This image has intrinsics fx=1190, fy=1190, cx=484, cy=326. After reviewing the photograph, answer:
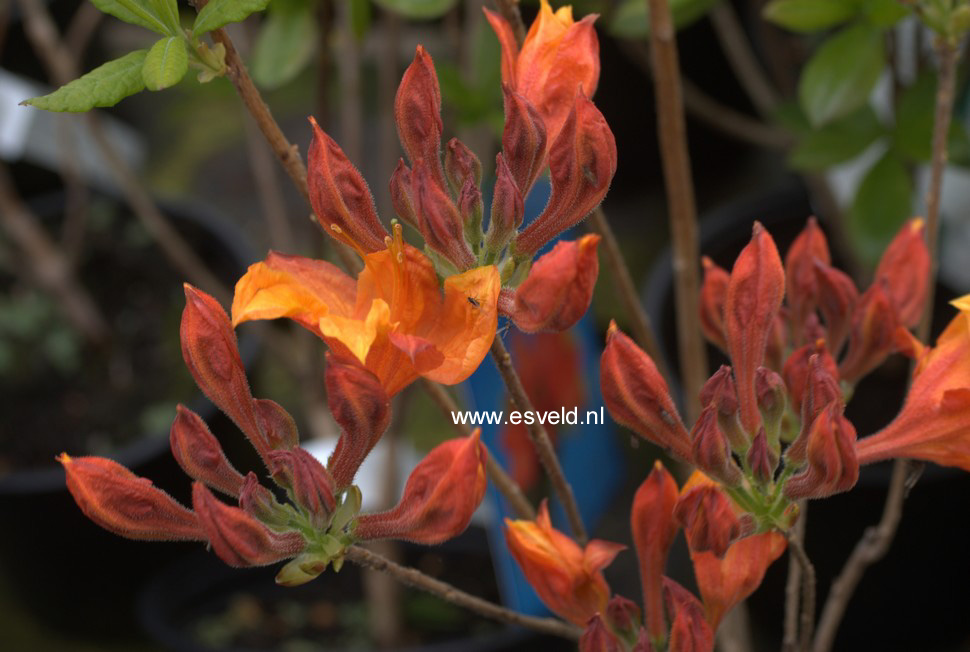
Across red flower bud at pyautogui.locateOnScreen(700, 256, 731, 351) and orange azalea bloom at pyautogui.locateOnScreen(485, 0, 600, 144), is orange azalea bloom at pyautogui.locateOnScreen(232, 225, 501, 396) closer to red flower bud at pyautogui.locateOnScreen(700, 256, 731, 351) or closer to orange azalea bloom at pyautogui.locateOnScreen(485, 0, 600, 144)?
orange azalea bloom at pyautogui.locateOnScreen(485, 0, 600, 144)

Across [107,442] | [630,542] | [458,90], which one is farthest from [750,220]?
[107,442]

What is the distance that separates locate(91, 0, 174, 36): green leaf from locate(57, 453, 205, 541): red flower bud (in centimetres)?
21

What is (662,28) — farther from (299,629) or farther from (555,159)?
(299,629)

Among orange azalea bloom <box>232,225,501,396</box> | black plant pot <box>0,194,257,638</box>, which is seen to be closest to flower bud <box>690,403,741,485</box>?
orange azalea bloom <box>232,225,501,396</box>

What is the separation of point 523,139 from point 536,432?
16 centimetres

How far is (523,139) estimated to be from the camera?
1.81ft

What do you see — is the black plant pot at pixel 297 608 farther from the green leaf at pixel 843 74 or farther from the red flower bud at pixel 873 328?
the red flower bud at pixel 873 328

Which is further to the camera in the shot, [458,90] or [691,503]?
[458,90]

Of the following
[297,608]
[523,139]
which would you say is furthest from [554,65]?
[297,608]

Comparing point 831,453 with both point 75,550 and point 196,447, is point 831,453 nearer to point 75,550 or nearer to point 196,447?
point 196,447

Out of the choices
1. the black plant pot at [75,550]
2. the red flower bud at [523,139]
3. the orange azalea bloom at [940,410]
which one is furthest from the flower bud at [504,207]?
the black plant pot at [75,550]

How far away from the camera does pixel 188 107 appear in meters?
2.56

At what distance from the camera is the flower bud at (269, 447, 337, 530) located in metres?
0.55

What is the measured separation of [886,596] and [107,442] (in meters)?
1.12
